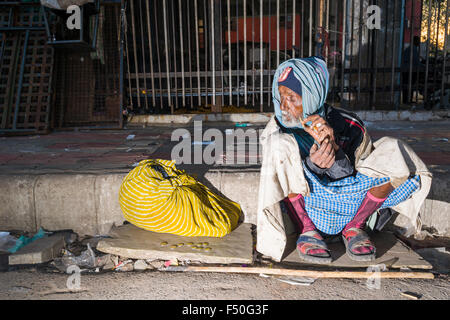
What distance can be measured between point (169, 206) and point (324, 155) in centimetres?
101

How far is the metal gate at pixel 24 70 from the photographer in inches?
191

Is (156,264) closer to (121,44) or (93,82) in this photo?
(93,82)

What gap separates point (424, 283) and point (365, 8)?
4965 mm

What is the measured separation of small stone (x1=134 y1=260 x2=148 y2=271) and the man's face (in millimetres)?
1245

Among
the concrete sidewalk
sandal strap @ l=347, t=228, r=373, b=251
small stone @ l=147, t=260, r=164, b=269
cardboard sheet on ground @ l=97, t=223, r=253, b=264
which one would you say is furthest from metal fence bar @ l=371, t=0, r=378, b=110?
small stone @ l=147, t=260, r=164, b=269

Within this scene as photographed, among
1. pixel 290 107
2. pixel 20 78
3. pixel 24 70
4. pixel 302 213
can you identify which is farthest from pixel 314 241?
pixel 24 70

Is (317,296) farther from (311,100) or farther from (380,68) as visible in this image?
(380,68)

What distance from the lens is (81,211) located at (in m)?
2.66

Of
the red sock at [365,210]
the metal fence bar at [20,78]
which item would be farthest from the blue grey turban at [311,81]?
the metal fence bar at [20,78]

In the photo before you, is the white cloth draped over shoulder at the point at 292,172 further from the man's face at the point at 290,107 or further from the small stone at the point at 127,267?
the small stone at the point at 127,267

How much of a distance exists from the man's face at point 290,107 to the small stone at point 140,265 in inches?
49.0

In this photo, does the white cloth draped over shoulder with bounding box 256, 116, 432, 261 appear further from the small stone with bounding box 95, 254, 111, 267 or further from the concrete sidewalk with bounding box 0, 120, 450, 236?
the small stone with bounding box 95, 254, 111, 267

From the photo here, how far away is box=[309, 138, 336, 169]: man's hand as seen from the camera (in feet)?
6.25

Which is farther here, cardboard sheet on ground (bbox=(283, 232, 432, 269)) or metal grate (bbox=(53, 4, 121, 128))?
metal grate (bbox=(53, 4, 121, 128))
